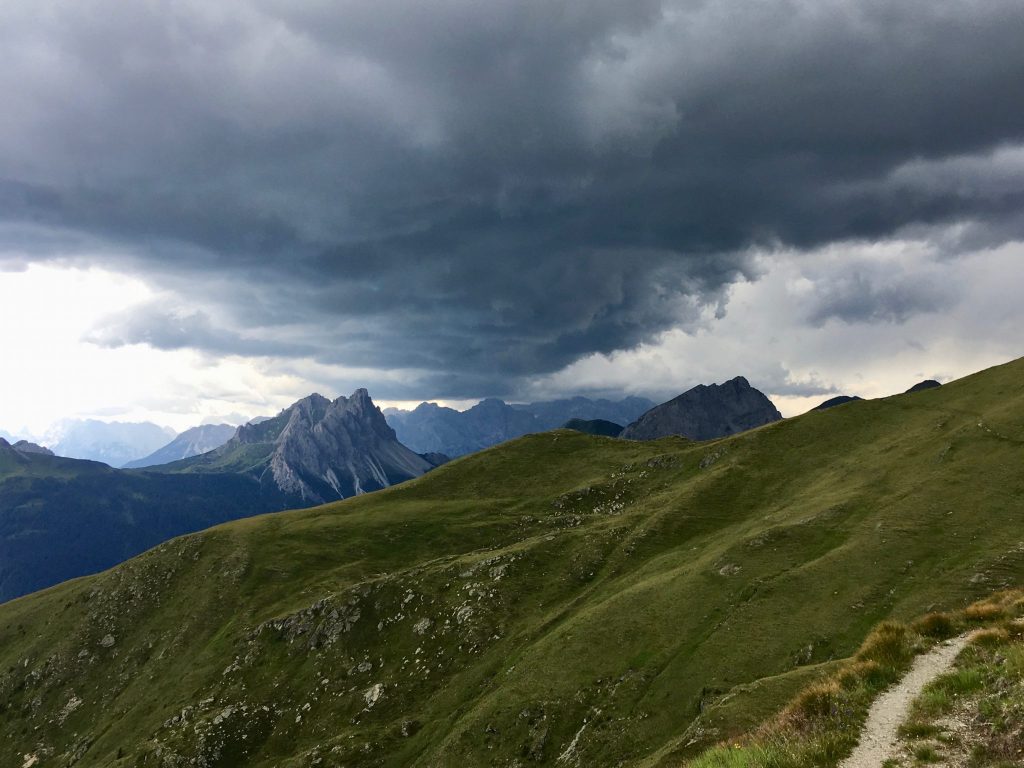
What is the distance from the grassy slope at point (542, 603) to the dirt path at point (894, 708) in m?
14.3

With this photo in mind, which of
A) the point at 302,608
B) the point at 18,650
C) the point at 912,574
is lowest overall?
the point at 18,650

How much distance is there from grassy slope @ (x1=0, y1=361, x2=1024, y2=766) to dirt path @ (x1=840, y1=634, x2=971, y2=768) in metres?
14.3

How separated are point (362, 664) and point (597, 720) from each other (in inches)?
1643

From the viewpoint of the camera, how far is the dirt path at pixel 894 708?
683 inches

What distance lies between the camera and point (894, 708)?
20.2 metres

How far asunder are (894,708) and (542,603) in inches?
2619

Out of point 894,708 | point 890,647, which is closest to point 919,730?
point 894,708

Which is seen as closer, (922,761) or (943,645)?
(922,761)

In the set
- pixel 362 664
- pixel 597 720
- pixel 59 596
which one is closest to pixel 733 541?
pixel 597 720

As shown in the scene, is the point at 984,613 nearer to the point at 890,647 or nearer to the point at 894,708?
the point at 890,647

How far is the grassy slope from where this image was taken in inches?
2197

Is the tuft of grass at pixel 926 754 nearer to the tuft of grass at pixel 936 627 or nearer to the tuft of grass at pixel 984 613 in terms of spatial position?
the tuft of grass at pixel 936 627

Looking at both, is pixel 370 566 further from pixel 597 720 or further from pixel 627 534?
pixel 597 720

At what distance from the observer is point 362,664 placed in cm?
8231
